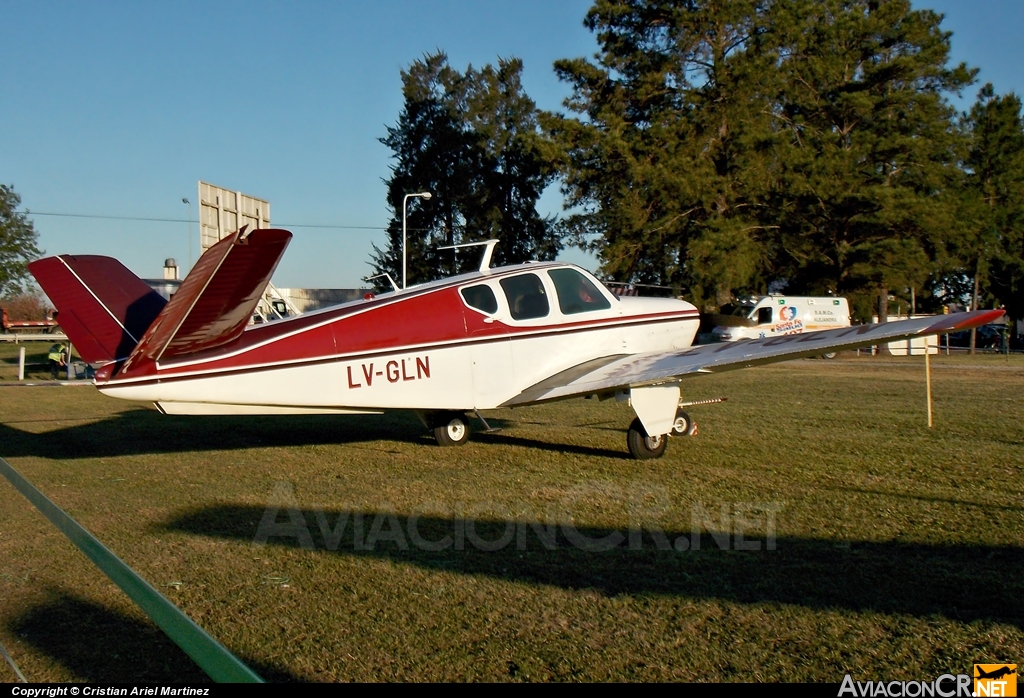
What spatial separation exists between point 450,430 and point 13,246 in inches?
Result: 2245

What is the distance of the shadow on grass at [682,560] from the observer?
198 inches

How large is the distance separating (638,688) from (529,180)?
50133 millimetres

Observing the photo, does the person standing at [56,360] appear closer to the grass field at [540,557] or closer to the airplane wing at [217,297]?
the grass field at [540,557]

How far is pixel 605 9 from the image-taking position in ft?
136

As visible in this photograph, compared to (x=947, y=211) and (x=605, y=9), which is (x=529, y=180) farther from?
(x=947, y=211)

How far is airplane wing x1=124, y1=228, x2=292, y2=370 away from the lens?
777cm

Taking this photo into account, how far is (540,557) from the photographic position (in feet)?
19.7

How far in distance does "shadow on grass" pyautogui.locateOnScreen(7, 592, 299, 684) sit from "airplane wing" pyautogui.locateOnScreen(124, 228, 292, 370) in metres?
3.45

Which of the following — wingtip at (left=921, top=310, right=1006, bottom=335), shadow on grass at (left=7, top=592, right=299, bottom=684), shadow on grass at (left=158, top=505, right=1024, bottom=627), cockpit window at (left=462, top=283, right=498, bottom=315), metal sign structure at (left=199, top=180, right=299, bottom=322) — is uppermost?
metal sign structure at (left=199, top=180, right=299, bottom=322)

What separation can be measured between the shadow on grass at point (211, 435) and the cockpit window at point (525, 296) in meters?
1.76

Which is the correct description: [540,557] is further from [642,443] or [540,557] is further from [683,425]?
[683,425]

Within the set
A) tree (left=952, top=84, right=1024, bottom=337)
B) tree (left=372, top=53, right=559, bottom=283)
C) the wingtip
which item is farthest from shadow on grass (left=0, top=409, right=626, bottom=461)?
tree (left=952, top=84, right=1024, bottom=337)

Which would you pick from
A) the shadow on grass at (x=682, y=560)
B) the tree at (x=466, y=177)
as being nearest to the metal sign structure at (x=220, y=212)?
the shadow on grass at (x=682, y=560)

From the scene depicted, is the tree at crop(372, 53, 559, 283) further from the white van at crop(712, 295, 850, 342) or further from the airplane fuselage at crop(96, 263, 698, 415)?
the airplane fuselage at crop(96, 263, 698, 415)
